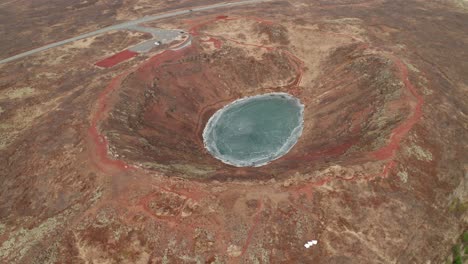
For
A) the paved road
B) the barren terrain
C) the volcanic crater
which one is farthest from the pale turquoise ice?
the paved road

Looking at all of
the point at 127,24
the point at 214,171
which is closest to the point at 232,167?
the point at 214,171

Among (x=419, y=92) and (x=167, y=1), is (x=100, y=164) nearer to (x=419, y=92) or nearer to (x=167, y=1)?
(x=419, y=92)

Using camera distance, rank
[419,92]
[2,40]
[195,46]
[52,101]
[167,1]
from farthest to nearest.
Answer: [167,1] → [2,40] → [195,46] → [52,101] → [419,92]

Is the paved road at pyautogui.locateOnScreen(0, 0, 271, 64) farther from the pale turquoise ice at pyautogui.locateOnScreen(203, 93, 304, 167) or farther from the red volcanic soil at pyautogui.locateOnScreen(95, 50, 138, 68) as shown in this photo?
the pale turquoise ice at pyautogui.locateOnScreen(203, 93, 304, 167)

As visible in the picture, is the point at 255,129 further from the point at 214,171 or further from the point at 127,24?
the point at 127,24

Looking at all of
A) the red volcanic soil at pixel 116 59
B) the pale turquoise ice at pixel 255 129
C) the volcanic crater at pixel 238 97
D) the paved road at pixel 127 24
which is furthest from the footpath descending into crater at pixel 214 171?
the paved road at pixel 127 24

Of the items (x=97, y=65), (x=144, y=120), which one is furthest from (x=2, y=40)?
(x=144, y=120)
